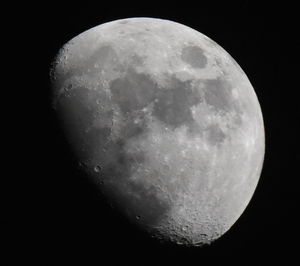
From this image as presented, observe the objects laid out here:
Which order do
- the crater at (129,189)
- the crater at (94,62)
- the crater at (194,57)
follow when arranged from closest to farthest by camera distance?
the crater at (129,189)
the crater at (94,62)
the crater at (194,57)

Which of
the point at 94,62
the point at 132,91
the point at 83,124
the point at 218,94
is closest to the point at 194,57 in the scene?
the point at 218,94

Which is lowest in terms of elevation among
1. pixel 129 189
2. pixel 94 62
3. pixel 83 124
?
pixel 129 189

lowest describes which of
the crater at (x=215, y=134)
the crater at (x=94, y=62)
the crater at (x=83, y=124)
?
the crater at (x=83, y=124)

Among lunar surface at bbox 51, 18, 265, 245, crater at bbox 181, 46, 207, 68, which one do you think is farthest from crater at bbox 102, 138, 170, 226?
crater at bbox 181, 46, 207, 68

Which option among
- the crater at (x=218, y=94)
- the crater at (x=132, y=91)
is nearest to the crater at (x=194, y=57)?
the crater at (x=218, y=94)

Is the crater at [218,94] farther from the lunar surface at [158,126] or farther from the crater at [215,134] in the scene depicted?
the crater at [215,134]

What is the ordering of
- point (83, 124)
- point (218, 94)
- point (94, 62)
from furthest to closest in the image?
point (218, 94) < point (94, 62) < point (83, 124)

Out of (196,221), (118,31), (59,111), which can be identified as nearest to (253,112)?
(196,221)

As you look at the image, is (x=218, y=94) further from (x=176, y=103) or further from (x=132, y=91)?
(x=132, y=91)
